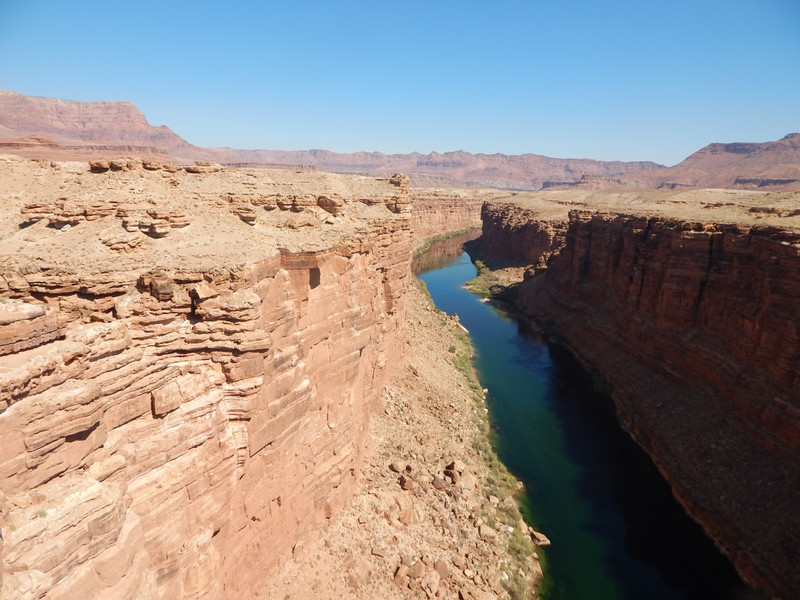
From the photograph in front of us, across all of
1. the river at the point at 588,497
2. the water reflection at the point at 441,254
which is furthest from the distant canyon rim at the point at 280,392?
the water reflection at the point at 441,254

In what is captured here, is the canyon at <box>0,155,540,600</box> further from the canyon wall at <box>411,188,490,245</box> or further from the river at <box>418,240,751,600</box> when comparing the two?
the canyon wall at <box>411,188,490,245</box>

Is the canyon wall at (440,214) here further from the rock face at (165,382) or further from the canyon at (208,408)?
the rock face at (165,382)

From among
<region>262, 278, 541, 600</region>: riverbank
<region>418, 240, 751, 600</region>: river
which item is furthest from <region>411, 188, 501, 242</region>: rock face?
<region>262, 278, 541, 600</region>: riverbank

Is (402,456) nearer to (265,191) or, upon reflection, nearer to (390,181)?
(265,191)

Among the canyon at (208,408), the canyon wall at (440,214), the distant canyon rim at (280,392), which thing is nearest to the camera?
the canyon at (208,408)

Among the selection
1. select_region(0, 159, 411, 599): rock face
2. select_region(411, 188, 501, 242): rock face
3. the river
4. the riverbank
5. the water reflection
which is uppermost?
select_region(0, 159, 411, 599): rock face

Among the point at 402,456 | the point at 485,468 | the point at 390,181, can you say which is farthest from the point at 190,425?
the point at 390,181
